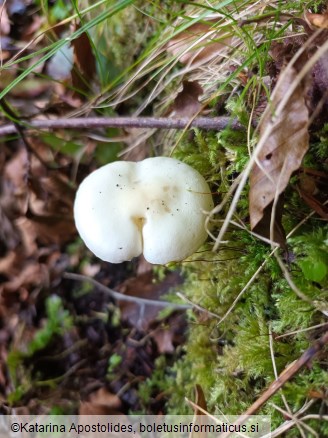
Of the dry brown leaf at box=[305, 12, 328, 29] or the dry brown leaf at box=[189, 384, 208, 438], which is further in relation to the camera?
the dry brown leaf at box=[189, 384, 208, 438]

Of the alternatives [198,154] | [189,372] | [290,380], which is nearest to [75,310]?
[189,372]

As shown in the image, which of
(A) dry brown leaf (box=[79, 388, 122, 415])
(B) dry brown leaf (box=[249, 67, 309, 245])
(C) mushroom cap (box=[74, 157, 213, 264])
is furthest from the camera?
(A) dry brown leaf (box=[79, 388, 122, 415])

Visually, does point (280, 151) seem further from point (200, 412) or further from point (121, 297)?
point (121, 297)

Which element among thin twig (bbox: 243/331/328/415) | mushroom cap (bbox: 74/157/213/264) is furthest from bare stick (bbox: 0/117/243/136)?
thin twig (bbox: 243/331/328/415)

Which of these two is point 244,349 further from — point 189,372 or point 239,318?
point 189,372

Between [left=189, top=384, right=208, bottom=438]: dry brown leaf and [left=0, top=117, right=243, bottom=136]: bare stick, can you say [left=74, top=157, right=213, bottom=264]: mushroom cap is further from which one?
[left=189, top=384, right=208, bottom=438]: dry brown leaf
